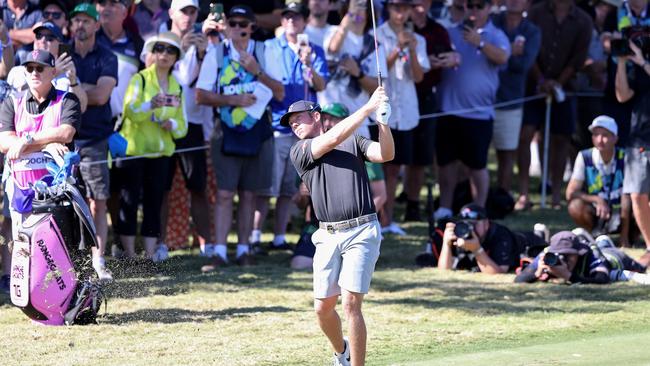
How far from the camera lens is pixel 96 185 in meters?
12.0

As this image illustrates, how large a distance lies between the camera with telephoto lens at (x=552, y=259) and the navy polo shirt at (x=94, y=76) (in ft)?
13.7

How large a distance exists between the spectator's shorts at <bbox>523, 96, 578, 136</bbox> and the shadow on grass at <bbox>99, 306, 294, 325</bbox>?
22.6ft

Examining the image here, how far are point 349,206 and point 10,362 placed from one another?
2567 mm

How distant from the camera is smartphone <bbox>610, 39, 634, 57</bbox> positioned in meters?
13.6

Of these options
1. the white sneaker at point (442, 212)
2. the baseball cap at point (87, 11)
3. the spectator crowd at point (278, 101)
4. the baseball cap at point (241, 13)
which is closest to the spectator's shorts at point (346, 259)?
the spectator crowd at point (278, 101)

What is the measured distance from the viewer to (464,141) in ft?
50.8

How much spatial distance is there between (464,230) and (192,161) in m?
2.89

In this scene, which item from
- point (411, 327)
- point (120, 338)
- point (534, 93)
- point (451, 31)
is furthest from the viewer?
point (534, 93)

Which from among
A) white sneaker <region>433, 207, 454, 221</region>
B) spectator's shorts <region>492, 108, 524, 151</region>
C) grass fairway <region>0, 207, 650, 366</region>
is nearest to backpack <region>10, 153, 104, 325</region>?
grass fairway <region>0, 207, 650, 366</region>

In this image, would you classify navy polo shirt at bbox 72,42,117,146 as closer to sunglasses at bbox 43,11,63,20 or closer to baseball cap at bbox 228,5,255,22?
sunglasses at bbox 43,11,63,20

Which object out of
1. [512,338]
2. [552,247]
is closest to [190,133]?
[552,247]

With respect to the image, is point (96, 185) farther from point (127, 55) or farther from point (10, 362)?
point (10, 362)

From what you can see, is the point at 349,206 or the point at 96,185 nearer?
the point at 349,206

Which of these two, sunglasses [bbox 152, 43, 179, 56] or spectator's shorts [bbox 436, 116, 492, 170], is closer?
sunglasses [bbox 152, 43, 179, 56]
